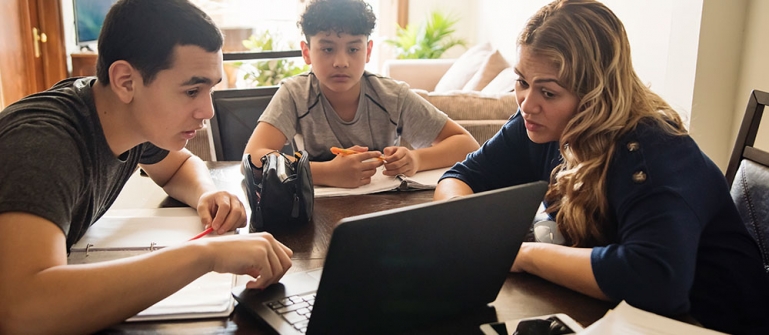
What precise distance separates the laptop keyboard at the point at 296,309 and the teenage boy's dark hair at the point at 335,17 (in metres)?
1.07

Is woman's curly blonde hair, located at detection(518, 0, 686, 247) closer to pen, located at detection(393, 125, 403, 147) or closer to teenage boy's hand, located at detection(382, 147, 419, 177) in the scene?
teenage boy's hand, located at detection(382, 147, 419, 177)

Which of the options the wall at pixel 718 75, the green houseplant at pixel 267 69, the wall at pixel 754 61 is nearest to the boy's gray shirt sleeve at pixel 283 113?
the wall at pixel 718 75

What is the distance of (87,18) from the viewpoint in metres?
5.20

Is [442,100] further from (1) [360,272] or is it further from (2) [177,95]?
(1) [360,272]

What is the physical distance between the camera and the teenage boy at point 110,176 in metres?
0.83

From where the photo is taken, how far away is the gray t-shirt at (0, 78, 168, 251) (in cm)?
89

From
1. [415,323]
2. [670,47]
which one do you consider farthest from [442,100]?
[415,323]

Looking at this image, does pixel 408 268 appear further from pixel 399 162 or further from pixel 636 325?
pixel 399 162

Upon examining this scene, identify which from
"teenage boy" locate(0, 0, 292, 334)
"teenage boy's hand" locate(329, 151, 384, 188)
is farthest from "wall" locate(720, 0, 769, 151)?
"teenage boy" locate(0, 0, 292, 334)

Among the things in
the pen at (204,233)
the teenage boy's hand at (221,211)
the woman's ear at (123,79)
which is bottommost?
the pen at (204,233)

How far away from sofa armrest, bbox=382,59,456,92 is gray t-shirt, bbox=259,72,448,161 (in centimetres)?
294

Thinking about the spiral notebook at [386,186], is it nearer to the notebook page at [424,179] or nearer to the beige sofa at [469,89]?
the notebook page at [424,179]

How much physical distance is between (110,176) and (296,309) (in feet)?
1.85

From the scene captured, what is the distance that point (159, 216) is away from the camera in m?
1.33
